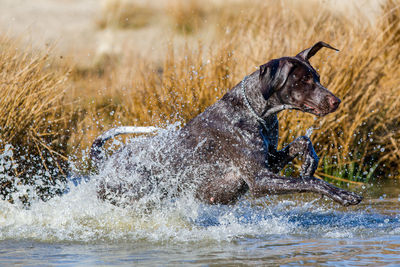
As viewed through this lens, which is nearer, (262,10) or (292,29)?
(292,29)

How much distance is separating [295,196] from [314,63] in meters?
1.57

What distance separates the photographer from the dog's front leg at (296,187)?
498 cm

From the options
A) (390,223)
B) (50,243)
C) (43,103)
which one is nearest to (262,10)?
(43,103)

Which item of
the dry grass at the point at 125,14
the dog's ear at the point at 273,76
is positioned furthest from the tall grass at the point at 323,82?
the dry grass at the point at 125,14

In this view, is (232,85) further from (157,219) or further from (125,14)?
(125,14)

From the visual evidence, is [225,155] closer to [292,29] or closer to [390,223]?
[390,223]

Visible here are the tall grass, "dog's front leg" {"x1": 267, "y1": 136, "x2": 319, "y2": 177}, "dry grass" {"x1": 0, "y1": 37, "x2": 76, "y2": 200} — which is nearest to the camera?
"dog's front leg" {"x1": 267, "y1": 136, "x2": 319, "y2": 177}

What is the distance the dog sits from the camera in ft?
17.1

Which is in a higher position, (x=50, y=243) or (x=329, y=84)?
(x=329, y=84)

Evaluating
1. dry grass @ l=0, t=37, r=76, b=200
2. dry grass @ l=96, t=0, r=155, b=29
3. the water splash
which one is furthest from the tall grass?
dry grass @ l=96, t=0, r=155, b=29

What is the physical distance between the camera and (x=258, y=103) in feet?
17.4

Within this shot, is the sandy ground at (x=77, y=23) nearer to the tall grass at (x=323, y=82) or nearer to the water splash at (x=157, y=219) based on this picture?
the tall grass at (x=323, y=82)

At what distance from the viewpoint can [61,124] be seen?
727 centimetres

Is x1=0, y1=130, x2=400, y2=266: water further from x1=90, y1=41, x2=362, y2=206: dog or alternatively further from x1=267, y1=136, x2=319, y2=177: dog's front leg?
x1=267, y1=136, x2=319, y2=177: dog's front leg
